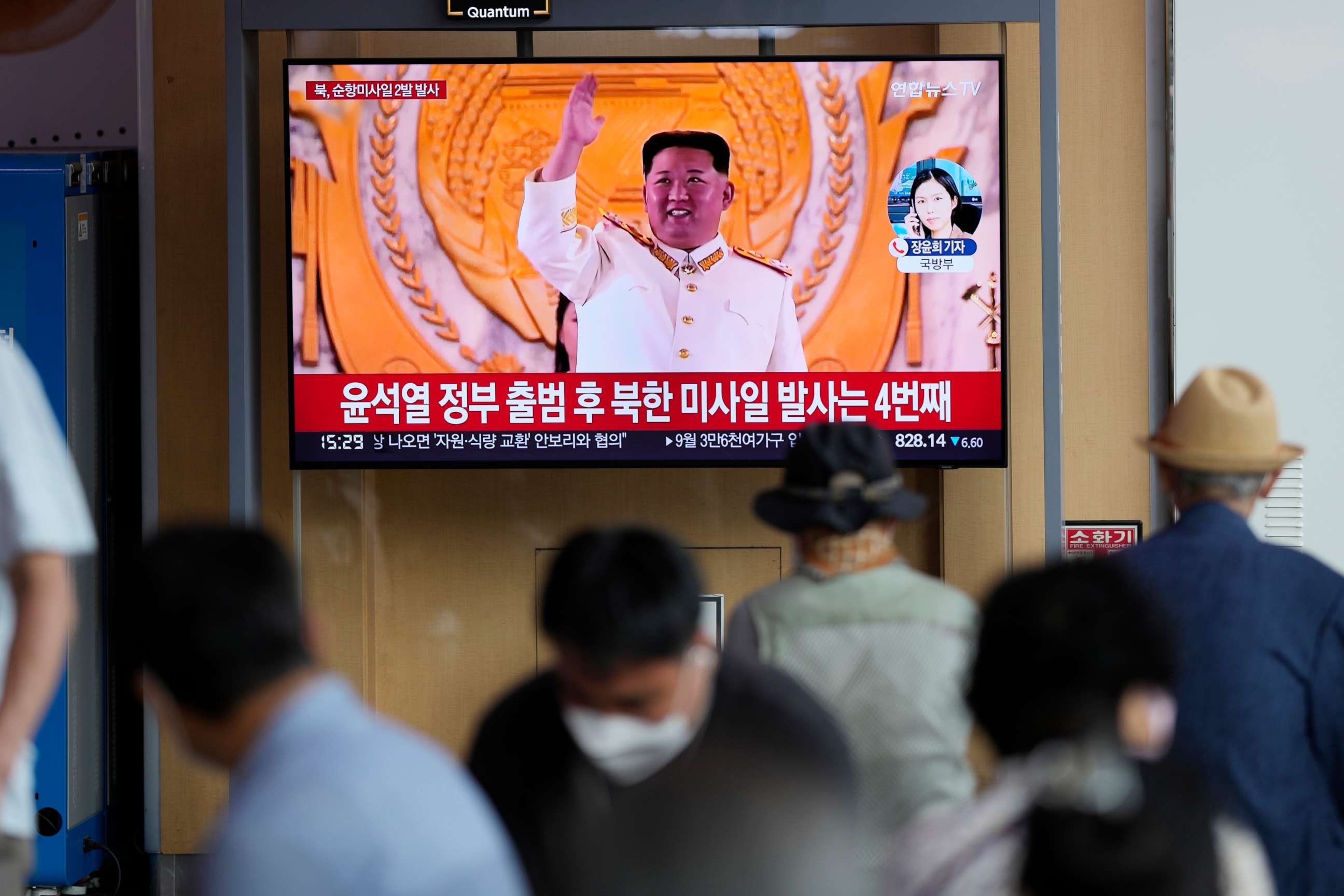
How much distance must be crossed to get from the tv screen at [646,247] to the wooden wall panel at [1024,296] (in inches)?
13.1

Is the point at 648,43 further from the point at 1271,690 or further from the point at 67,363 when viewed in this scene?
the point at 1271,690

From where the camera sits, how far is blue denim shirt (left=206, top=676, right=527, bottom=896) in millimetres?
1206

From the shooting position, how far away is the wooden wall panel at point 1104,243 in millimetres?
4395

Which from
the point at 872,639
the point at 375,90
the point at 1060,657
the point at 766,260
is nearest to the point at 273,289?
the point at 375,90

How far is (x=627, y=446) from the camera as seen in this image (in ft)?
13.3

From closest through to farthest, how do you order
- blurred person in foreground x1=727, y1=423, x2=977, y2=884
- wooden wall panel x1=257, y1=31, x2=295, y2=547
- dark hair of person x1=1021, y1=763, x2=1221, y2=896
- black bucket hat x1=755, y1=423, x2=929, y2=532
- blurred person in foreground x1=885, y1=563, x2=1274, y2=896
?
dark hair of person x1=1021, y1=763, x2=1221, y2=896 → blurred person in foreground x1=885, y1=563, x2=1274, y2=896 → blurred person in foreground x1=727, y1=423, x2=977, y2=884 → black bucket hat x1=755, y1=423, x2=929, y2=532 → wooden wall panel x1=257, y1=31, x2=295, y2=547

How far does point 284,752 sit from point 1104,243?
3610 mm

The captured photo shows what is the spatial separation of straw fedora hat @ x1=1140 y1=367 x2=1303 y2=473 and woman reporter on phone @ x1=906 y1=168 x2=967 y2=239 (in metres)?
1.73

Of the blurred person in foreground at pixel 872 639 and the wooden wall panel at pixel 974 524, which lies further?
the wooden wall panel at pixel 974 524

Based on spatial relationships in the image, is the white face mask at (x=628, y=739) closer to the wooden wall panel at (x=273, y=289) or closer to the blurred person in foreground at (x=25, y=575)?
the blurred person in foreground at (x=25, y=575)

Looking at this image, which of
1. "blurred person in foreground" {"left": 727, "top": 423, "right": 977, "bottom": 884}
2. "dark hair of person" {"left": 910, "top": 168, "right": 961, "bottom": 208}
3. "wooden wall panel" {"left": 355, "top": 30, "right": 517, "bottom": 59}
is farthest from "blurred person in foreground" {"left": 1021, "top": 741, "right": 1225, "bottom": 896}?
"wooden wall panel" {"left": 355, "top": 30, "right": 517, "bottom": 59}

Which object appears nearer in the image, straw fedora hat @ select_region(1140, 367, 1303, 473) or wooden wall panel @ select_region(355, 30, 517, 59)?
straw fedora hat @ select_region(1140, 367, 1303, 473)

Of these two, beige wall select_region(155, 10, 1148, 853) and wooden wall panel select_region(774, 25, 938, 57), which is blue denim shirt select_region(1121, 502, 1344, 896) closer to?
beige wall select_region(155, 10, 1148, 853)

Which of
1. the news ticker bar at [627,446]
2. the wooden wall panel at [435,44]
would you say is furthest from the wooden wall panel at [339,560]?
the wooden wall panel at [435,44]
